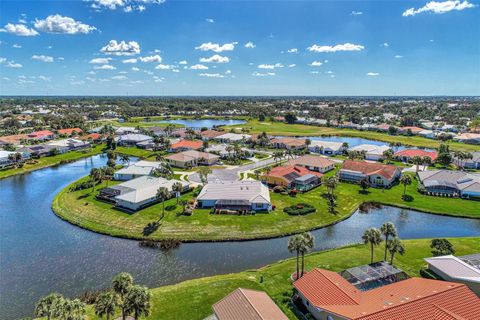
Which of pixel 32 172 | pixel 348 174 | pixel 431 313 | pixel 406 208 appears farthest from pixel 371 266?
pixel 32 172

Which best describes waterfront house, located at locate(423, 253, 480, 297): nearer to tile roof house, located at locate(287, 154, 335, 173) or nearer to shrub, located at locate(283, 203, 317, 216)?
shrub, located at locate(283, 203, 317, 216)

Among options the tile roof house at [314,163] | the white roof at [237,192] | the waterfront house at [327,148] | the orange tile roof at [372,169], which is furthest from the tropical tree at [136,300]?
the waterfront house at [327,148]

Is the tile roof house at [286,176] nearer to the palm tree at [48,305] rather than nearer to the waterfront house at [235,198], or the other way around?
the waterfront house at [235,198]

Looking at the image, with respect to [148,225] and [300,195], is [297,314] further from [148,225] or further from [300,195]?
[300,195]

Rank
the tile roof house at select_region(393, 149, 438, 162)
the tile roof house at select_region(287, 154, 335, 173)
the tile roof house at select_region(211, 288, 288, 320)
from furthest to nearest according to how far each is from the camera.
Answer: the tile roof house at select_region(393, 149, 438, 162) < the tile roof house at select_region(287, 154, 335, 173) < the tile roof house at select_region(211, 288, 288, 320)

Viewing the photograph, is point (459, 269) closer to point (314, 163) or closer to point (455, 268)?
point (455, 268)

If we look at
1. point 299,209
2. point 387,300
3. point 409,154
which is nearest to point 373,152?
point 409,154

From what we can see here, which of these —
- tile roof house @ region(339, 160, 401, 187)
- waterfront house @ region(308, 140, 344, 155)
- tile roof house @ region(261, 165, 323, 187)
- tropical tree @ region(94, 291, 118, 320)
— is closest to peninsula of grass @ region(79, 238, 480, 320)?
tropical tree @ region(94, 291, 118, 320)
